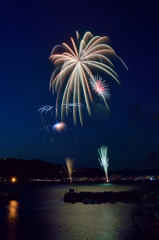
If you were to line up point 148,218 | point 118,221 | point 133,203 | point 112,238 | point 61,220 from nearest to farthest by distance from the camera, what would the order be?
point 112,238, point 148,218, point 118,221, point 61,220, point 133,203

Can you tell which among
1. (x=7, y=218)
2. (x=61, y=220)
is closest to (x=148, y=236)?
(x=61, y=220)

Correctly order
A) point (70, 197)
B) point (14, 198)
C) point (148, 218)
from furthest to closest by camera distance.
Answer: point (14, 198) < point (70, 197) < point (148, 218)

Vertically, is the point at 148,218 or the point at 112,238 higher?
the point at 148,218

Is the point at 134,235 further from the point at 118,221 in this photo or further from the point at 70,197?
the point at 70,197

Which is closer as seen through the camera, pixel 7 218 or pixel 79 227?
pixel 79 227

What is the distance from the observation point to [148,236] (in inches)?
794

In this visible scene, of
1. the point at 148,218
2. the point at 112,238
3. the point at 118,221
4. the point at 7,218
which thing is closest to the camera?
the point at 112,238

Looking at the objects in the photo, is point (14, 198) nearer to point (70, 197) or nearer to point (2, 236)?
point (70, 197)

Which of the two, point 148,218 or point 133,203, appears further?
point 133,203

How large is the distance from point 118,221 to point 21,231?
11.1 meters

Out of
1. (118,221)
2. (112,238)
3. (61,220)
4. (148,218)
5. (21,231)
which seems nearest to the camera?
(112,238)

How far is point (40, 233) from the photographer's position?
73.7 ft

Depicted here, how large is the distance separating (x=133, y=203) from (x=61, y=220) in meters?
18.8

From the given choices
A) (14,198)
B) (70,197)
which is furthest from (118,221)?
(14,198)
